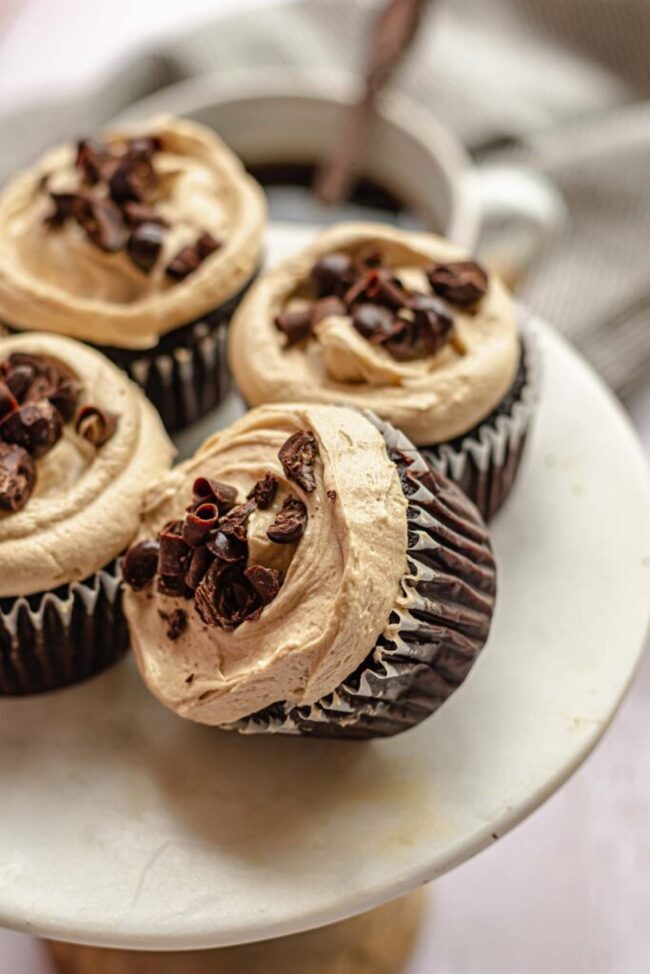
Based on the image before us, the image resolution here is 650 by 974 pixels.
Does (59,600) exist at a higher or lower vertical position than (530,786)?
higher

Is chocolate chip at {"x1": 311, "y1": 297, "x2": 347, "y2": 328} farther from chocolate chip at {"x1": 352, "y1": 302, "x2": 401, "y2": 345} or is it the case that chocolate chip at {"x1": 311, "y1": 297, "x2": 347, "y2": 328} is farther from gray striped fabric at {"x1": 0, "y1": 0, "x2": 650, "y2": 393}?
gray striped fabric at {"x1": 0, "y1": 0, "x2": 650, "y2": 393}

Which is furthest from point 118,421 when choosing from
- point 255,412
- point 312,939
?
point 312,939

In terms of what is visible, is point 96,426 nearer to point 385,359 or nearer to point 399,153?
point 385,359

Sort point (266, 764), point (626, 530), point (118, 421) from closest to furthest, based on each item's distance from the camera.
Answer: point (266, 764), point (118, 421), point (626, 530)

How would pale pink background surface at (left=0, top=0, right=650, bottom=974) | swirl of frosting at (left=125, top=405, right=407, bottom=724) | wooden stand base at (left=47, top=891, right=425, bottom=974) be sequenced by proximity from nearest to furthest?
swirl of frosting at (left=125, top=405, right=407, bottom=724)
wooden stand base at (left=47, top=891, right=425, bottom=974)
pale pink background surface at (left=0, top=0, right=650, bottom=974)

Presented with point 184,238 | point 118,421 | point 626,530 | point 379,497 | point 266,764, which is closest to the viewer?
point 379,497

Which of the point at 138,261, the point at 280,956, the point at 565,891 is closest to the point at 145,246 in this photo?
the point at 138,261

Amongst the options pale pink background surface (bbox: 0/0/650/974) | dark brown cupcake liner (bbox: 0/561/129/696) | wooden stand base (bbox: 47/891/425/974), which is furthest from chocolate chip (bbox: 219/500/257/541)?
pale pink background surface (bbox: 0/0/650/974)

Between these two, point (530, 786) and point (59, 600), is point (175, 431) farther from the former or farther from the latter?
point (530, 786)

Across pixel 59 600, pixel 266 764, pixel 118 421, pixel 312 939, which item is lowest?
pixel 312 939
